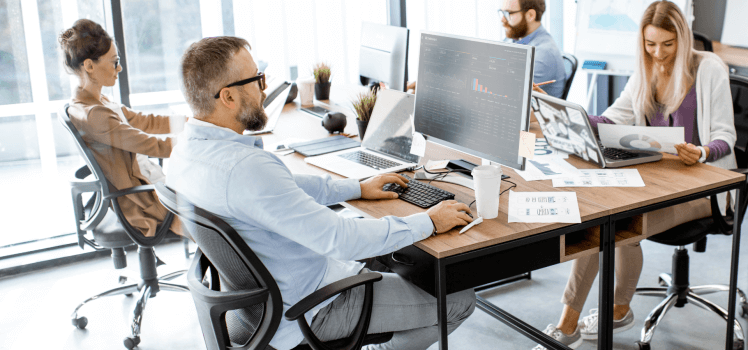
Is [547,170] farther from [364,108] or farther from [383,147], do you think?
[364,108]

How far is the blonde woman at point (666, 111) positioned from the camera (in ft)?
7.18

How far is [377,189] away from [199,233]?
0.68 m

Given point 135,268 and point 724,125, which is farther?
point 135,268

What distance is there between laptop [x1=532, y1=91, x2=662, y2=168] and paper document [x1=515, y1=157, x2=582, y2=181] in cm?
7

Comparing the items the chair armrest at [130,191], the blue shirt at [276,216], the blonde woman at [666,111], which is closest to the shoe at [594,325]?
the blonde woman at [666,111]

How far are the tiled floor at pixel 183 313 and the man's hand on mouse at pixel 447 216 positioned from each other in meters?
0.95

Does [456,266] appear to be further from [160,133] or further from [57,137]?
[57,137]

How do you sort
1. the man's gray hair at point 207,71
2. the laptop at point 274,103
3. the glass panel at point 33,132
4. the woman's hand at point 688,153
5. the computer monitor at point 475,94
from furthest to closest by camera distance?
1. the glass panel at point 33,132
2. the laptop at point 274,103
3. the woman's hand at point 688,153
4. the computer monitor at point 475,94
5. the man's gray hair at point 207,71

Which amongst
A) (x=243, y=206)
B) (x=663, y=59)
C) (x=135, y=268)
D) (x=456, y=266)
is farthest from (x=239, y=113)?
(x=135, y=268)

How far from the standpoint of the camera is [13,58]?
3.04 metres

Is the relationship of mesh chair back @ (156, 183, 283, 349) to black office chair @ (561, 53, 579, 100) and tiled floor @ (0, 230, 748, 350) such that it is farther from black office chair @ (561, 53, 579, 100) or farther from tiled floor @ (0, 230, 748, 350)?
black office chair @ (561, 53, 579, 100)

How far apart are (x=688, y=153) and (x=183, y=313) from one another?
7.23 feet

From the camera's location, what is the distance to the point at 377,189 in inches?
74.7

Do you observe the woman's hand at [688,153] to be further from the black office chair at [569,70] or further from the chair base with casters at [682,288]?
the black office chair at [569,70]
